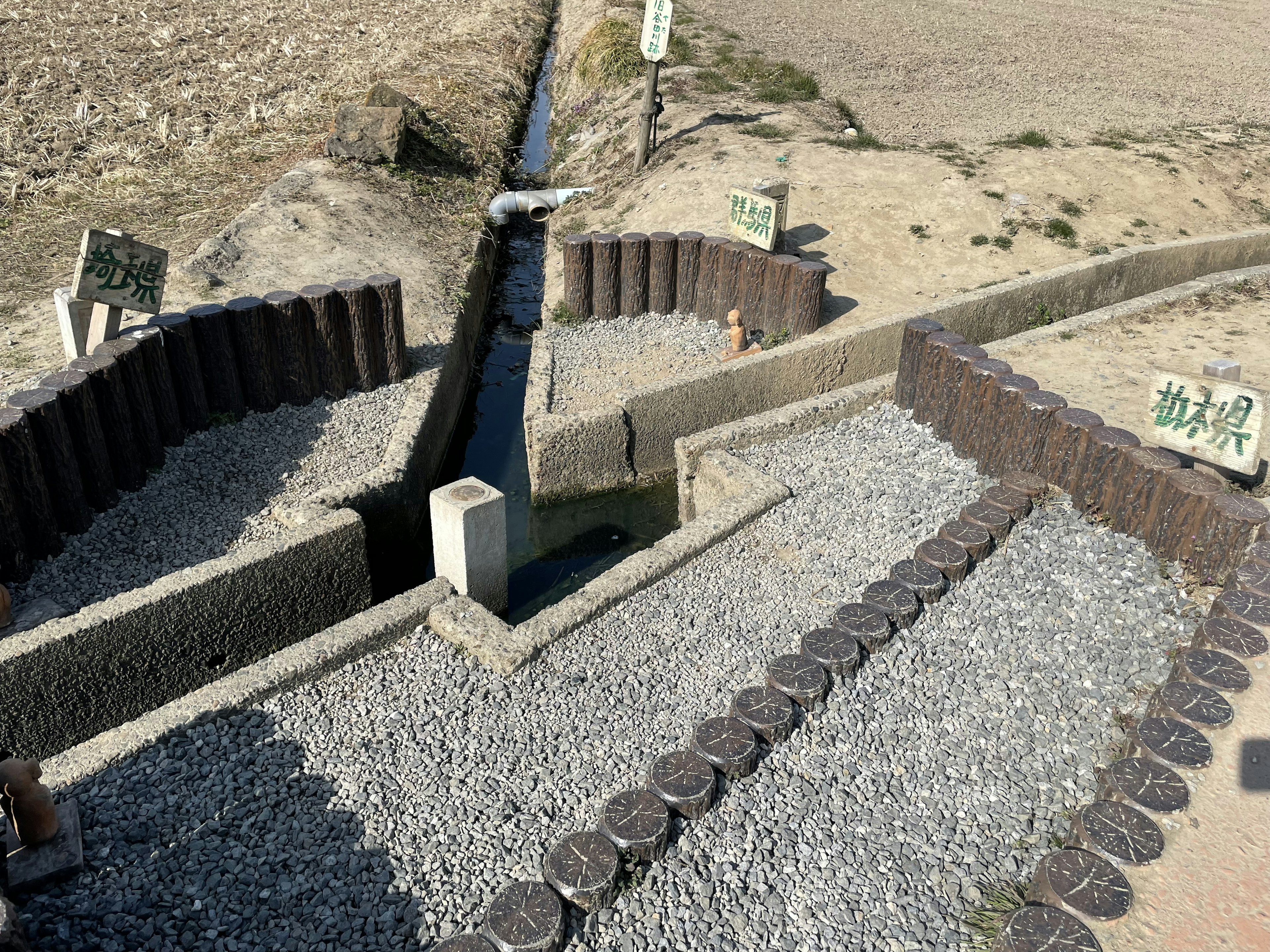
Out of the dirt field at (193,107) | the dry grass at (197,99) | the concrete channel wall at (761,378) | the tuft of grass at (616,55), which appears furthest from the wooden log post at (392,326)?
the tuft of grass at (616,55)

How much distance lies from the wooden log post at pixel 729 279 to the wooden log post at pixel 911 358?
7.05ft

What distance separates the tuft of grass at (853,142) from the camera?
13.9 meters

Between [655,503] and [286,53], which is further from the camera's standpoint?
[286,53]

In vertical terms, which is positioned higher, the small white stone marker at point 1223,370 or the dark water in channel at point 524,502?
the small white stone marker at point 1223,370

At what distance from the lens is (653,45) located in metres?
13.3

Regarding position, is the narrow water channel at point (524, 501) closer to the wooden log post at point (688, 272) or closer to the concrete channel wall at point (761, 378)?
the concrete channel wall at point (761, 378)

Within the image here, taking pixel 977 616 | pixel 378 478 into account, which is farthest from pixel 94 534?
pixel 977 616

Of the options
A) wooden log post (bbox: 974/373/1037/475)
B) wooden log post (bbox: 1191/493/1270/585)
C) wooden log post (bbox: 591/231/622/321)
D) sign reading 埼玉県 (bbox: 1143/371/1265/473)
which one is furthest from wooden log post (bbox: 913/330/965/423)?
wooden log post (bbox: 591/231/622/321)

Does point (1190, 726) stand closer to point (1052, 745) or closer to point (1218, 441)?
point (1052, 745)

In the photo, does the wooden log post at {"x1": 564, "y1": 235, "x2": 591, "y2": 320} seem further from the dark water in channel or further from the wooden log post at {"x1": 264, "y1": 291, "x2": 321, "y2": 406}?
the wooden log post at {"x1": 264, "y1": 291, "x2": 321, "y2": 406}

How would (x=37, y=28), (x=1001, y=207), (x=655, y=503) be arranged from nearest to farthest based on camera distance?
(x=655, y=503) < (x=1001, y=207) < (x=37, y=28)

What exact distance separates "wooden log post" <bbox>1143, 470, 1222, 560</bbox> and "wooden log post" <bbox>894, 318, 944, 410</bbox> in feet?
7.94

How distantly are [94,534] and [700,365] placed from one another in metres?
5.72

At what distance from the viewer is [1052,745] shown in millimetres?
5113
